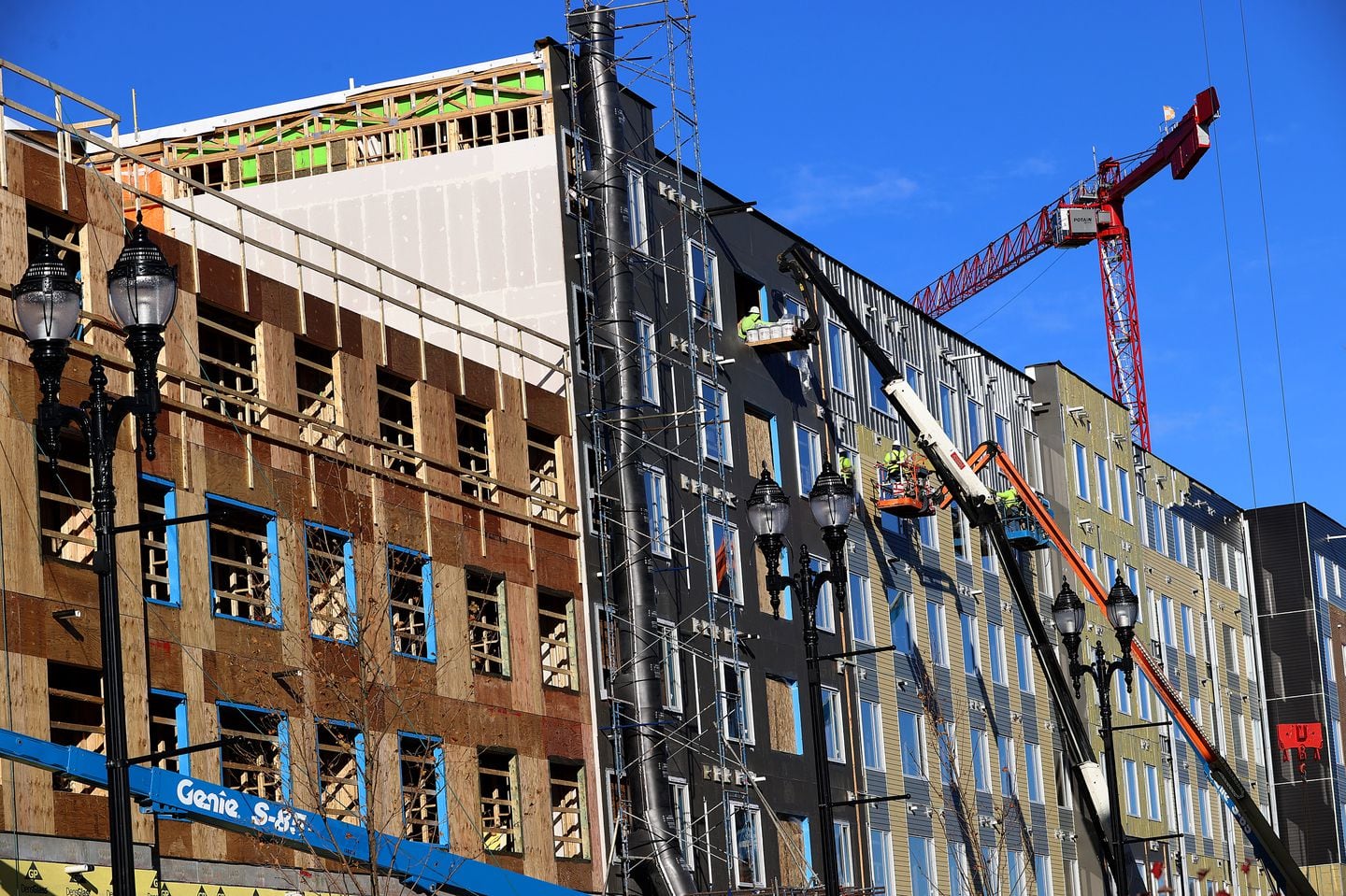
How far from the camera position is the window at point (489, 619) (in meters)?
43.5

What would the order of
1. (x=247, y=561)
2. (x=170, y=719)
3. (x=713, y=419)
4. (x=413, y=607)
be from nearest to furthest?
1. (x=170, y=719)
2. (x=247, y=561)
3. (x=413, y=607)
4. (x=713, y=419)

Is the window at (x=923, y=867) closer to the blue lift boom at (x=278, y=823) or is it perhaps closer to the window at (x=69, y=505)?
the blue lift boom at (x=278, y=823)

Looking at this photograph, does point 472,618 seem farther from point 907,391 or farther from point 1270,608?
point 1270,608

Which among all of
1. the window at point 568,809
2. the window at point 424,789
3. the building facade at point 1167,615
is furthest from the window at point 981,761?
the window at point 424,789

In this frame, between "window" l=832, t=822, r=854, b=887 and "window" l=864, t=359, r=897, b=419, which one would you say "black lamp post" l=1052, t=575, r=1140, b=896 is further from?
"window" l=864, t=359, r=897, b=419

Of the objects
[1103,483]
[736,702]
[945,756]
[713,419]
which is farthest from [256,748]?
[1103,483]

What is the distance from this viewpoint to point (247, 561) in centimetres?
3719

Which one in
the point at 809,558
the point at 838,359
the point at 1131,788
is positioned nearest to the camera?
the point at 809,558

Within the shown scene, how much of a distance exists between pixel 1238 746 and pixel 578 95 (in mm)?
54328

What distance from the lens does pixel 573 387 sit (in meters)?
48.2

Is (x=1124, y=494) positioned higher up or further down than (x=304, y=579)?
higher up

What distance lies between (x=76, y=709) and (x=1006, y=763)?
1595 inches

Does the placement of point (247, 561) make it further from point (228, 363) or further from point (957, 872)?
point (957, 872)

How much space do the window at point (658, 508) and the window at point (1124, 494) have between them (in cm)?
3814
